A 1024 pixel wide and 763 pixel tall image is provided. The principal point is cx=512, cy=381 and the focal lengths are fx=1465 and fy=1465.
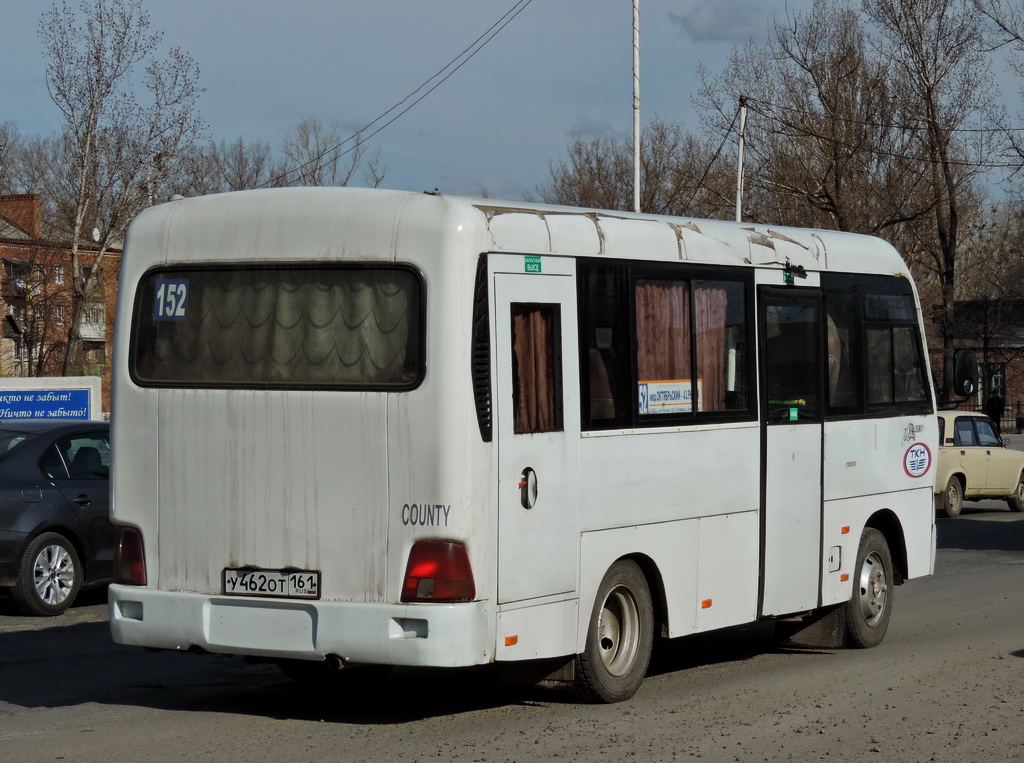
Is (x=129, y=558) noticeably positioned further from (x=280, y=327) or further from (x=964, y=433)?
(x=964, y=433)

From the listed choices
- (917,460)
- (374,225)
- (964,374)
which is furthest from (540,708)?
(964,374)

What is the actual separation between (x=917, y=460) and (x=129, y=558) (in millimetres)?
6177

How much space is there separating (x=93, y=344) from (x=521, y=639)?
61343 mm

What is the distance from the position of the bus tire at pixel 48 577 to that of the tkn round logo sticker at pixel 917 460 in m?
7.07

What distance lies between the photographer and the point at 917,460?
11258mm

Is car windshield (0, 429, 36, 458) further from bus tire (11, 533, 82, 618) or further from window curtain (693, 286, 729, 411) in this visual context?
window curtain (693, 286, 729, 411)

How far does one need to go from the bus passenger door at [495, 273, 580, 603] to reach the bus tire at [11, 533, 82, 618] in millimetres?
6372

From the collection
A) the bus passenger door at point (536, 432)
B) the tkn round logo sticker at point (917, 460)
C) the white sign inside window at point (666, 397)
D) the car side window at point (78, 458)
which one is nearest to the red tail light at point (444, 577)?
the bus passenger door at point (536, 432)

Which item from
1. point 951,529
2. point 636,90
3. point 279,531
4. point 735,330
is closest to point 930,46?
point 636,90

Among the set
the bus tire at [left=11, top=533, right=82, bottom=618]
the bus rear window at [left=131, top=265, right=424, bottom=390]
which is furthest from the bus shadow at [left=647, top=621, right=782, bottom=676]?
the bus tire at [left=11, top=533, right=82, bottom=618]

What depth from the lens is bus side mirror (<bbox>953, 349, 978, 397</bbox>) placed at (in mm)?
11688

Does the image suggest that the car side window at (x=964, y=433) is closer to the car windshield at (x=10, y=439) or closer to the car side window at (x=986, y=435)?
the car side window at (x=986, y=435)

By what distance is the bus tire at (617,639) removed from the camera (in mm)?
8016

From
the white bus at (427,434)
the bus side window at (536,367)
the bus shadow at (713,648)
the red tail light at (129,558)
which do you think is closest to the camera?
the white bus at (427,434)
